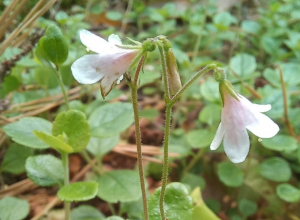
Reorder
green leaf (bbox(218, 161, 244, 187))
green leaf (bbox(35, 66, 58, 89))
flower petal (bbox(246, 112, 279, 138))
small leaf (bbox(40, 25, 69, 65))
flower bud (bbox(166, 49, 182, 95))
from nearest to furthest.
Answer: flower petal (bbox(246, 112, 279, 138)) → flower bud (bbox(166, 49, 182, 95)) → small leaf (bbox(40, 25, 69, 65)) → green leaf (bbox(218, 161, 244, 187)) → green leaf (bbox(35, 66, 58, 89))

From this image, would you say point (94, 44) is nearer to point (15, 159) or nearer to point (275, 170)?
point (15, 159)

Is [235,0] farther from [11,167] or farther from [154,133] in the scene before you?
[11,167]

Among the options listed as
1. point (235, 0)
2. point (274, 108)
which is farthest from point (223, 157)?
point (235, 0)

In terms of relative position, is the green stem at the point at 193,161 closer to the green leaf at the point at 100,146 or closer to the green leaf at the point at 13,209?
the green leaf at the point at 100,146

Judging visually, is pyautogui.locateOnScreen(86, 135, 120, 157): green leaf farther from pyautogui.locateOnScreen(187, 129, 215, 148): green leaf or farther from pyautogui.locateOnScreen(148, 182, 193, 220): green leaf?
pyautogui.locateOnScreen(148, 182, 193, 220): green leaf

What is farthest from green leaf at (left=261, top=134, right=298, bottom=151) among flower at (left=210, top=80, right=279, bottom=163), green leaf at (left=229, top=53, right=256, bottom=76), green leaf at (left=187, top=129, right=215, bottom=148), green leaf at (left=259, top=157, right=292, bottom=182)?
flower at (left=210, top=80, right=279, bottom=163)

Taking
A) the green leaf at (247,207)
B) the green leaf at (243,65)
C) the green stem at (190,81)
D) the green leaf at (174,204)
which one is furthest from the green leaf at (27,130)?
the green leaf at (243,65)
